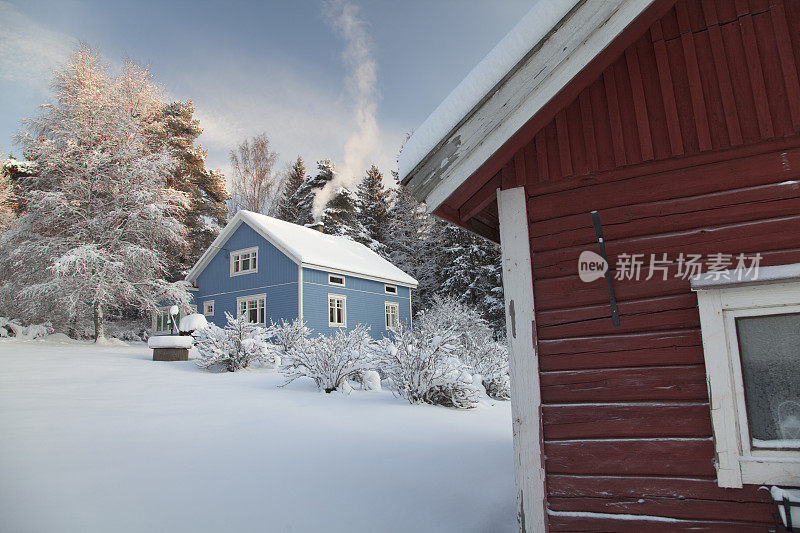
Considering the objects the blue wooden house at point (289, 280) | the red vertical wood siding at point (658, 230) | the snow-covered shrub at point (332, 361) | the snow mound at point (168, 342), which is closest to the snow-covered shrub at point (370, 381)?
the snow-covered shrub at point (332, 361)

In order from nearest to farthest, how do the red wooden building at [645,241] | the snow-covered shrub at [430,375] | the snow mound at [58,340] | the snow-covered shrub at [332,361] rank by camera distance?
the red wooden building at [645,241] < the snow-covered shrub at [430,375] < the snow-covered shrub at [332,361] < the snow mound at [58,340]

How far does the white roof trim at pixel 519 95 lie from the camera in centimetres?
271

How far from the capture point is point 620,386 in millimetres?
2768

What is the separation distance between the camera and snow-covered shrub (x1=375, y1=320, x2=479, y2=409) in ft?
24.5

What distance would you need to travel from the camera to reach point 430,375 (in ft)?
24.6

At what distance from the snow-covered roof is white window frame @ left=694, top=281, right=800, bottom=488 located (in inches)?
631

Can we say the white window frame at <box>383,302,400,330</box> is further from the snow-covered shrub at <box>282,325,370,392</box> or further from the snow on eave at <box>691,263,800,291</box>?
the snow on eave at <box>691,263,800,291</box>

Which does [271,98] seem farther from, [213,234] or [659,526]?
[213,234]

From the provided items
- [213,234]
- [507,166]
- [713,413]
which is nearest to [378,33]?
[507,166]

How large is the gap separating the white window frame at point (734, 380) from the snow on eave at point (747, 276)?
0.03 metres

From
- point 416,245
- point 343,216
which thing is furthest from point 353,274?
point 343,216

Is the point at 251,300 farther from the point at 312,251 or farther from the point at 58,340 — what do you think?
the point at 58,340

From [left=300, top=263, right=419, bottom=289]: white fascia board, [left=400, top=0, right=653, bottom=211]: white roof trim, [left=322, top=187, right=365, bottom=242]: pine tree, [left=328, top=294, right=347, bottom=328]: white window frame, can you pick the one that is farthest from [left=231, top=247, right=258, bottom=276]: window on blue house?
[left=400, top=0, right=653, bottom=211]: white roof trim

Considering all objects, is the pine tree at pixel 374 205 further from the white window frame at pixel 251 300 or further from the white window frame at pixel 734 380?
the white window frame at pixel 734 380
